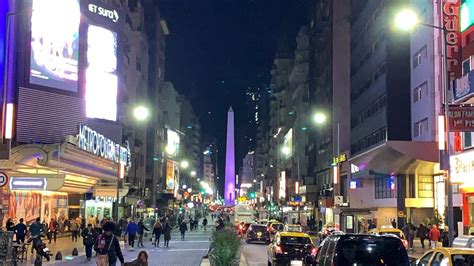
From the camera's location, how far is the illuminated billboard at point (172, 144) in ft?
381

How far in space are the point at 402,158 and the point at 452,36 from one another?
14958 millimetres

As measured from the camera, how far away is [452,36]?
3238 centimetres

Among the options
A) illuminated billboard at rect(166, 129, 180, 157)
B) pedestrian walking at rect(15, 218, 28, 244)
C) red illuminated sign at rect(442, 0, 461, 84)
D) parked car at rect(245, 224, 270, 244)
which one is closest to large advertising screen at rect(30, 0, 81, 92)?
pedestrian walking at rect(15, 218, 28, 244)

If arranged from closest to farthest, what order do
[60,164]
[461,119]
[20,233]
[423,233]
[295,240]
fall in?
[295,240] → [461,119] → [20,233] → [60,164] → [423,233]

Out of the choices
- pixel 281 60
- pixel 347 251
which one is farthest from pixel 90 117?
pixel 281 60

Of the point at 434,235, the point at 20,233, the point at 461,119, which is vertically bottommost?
the point at 434,235

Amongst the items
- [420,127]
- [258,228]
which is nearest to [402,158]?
[420,127]

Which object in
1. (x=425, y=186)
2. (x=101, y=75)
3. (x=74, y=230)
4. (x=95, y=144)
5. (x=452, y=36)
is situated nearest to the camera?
(x=452, y=36)

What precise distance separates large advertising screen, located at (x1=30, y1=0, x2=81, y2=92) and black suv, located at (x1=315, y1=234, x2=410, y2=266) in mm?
29445

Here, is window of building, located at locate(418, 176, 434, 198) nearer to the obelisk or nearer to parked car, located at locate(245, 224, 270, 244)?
parked car, located at locate(245, 224, 270, 244)

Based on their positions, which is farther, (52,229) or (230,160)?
(230,160)

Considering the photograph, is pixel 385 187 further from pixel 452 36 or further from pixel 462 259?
pixel 462 259

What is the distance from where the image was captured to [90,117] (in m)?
56.9

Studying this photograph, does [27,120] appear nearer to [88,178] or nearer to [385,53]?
[88,178]
